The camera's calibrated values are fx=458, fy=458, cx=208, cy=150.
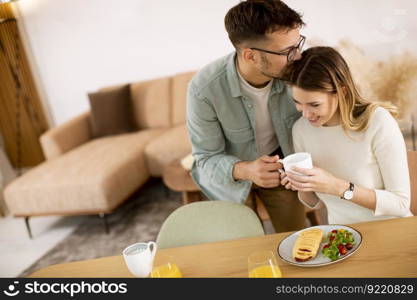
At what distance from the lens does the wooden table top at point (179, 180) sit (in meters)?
2.54

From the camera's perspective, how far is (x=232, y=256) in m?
1.14

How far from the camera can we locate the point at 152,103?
3.82m

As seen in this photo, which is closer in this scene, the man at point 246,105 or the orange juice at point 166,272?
the orange juice at point 166,272

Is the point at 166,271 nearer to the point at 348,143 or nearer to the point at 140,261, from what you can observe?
the point at 140,261

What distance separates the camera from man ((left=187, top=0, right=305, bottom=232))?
1.33 m

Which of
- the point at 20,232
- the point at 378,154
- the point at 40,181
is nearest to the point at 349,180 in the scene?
the point at 378,154

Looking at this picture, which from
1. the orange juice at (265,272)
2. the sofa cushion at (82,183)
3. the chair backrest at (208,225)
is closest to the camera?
the orange juice at (265,272)

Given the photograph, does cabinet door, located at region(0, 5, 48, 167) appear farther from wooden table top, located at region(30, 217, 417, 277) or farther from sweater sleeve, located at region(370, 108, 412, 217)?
sweater sleeve, located at region(370, 108, 412, 217)

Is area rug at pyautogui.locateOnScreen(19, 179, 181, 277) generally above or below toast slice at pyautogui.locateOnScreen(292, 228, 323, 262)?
below

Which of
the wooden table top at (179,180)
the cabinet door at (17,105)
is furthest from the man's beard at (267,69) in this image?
the cabinet door at (17,105)

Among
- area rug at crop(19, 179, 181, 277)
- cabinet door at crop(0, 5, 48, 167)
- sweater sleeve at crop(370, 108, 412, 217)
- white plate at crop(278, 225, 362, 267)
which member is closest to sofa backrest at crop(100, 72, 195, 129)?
area rug at crop(19, 179, 181, 277)

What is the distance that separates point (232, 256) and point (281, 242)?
127 mm

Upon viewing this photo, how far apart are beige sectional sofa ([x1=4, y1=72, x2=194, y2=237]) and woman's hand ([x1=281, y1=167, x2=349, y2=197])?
6.42ft

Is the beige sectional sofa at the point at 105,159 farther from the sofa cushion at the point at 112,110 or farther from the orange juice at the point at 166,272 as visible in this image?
the orange juice at the point at 166,272
